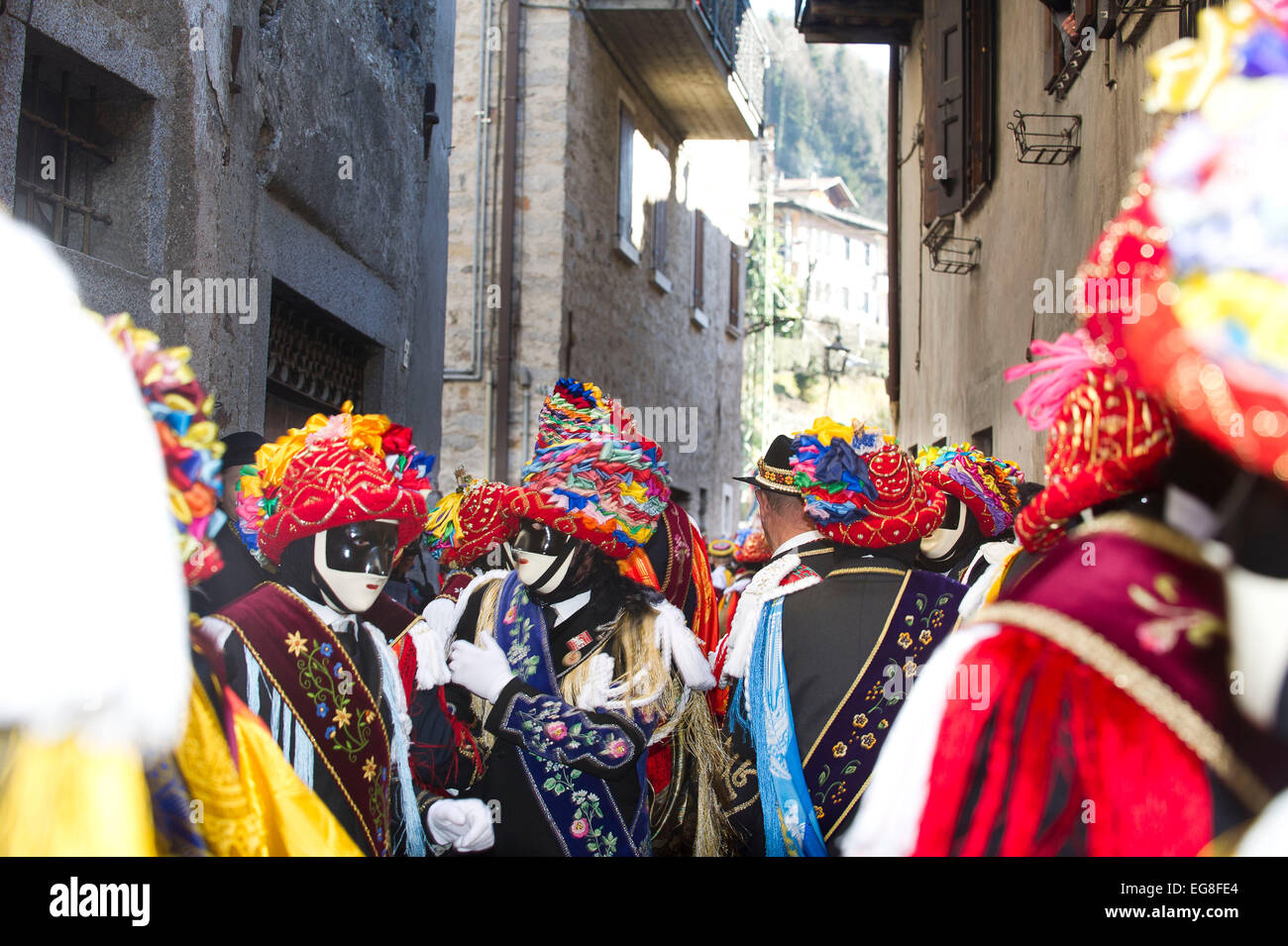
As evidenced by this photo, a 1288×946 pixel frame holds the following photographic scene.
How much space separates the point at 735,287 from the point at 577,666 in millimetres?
19621

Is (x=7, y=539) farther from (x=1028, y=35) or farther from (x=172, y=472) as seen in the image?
(x=1028, y=35)

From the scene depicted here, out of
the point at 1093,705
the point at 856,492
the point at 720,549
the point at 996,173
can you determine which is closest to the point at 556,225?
the point at 720,549

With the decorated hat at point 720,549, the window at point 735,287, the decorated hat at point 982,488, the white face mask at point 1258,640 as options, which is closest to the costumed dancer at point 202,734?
the white face mask at point 1258,640

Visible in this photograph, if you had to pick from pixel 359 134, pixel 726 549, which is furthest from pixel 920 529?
pixel 726 549

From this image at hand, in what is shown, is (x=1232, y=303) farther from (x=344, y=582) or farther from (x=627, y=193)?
(x=627, y=193)

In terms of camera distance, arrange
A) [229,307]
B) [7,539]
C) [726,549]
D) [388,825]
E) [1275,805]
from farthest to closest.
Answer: [726,549], [229,307], [388,825], [7,539], [1275,805]

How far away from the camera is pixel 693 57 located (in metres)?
15.8

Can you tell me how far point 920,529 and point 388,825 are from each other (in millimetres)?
1985

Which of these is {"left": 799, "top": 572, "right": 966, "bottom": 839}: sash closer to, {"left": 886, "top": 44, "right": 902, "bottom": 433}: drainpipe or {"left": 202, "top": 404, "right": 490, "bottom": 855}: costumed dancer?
{"left": 202, "top": 404, "right": 490, "bottom": 855}: costumed dancer

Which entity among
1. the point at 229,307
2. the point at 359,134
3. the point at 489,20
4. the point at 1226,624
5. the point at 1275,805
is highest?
the point at 489,20

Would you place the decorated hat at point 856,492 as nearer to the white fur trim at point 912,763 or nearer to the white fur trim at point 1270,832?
the white fur trim at point 912,763

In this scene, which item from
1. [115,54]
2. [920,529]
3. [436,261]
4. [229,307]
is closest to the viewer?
[920,529]

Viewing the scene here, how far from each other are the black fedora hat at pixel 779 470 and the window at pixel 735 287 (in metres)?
18.0

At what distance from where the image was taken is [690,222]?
1966cm
